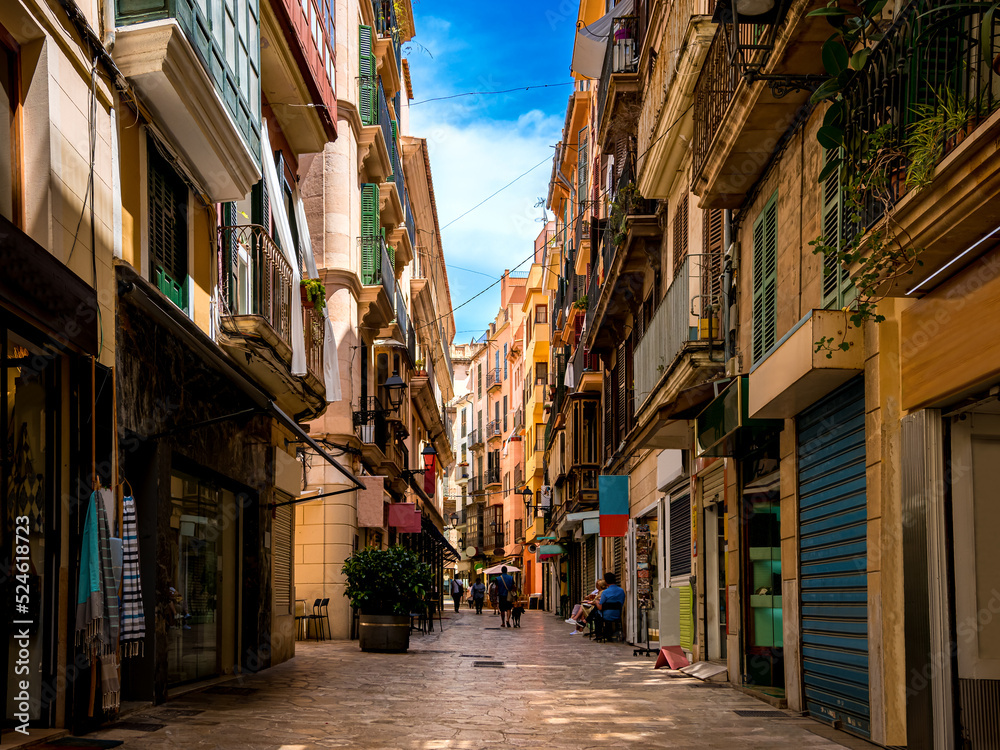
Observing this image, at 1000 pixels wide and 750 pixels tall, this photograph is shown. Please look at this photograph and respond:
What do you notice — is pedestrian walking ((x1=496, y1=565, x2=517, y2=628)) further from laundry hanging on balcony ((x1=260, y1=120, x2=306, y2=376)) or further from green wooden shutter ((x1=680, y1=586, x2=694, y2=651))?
laundry hanging on balcony ((x1=260, y1=120, x2=306, y2=376))

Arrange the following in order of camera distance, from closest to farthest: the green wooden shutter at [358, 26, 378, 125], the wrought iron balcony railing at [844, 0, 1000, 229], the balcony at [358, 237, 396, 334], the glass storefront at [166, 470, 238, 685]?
the wrought iron balcony railing at [844, 0, 1000, 229]
the glass storefront at [166, 470, 238, 685]
the balcony at [358, 237, 396, 334]
the green wooden shutter at [358, 26, 378, 125]

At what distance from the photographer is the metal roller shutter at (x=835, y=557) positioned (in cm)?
896

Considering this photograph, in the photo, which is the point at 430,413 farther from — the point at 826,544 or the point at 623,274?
the point at 826,544

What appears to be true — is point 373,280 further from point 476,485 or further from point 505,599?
point 476,485

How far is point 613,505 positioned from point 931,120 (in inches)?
731

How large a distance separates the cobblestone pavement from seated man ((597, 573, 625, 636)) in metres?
7.71

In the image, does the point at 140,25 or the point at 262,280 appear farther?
the point at 262,280

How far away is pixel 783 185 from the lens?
37.2 ft

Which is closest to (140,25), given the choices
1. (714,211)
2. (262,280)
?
(262,280)

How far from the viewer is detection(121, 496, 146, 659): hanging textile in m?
9.31

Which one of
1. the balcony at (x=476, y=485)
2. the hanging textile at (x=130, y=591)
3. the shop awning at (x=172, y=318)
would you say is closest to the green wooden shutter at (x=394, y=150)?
the shop awning at (x=172, y=318)

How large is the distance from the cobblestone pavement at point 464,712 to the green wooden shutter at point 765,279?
3790mm

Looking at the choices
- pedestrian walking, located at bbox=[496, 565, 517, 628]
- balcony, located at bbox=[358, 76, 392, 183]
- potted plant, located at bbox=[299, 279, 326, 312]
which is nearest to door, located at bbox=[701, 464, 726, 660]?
potted plant, located at bbox=[299, 279, 326, 312]

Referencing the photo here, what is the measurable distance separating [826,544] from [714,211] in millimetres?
6510
